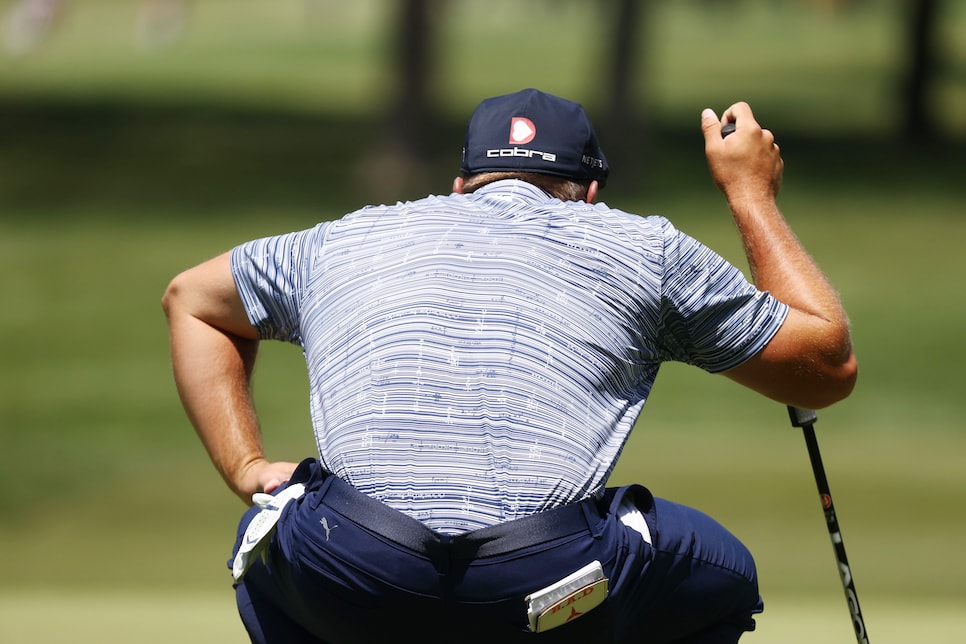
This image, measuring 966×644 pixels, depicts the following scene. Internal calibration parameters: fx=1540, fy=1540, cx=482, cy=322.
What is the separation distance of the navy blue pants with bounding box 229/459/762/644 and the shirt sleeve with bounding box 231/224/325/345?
0.30m

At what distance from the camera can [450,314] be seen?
2.49 m

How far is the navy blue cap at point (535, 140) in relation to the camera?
9.08ft

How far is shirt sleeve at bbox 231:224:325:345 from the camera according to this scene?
8.96ft

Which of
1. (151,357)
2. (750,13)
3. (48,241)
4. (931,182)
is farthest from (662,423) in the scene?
(750,13)

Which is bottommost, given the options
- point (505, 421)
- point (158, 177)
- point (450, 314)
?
point (505, 421)

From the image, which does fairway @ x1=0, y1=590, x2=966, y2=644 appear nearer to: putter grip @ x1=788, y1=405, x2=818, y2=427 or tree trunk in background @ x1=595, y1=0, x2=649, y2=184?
putter grip @ x1=788, y1=405, x2=818, y2=427

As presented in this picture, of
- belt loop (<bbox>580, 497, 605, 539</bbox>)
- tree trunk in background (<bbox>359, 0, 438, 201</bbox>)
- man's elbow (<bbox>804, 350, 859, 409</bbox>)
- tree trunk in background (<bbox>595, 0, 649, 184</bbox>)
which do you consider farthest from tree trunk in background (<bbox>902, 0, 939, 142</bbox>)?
belt loop (<bbox>580, 497, 605, 539</bbox>)

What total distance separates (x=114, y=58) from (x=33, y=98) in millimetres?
1285

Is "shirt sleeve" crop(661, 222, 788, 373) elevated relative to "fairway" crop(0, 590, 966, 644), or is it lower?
elevated

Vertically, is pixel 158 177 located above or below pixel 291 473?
above

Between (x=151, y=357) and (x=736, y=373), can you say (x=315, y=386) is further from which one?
(x=151, y=357)

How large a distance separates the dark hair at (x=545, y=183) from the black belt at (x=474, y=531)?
2.09 ft

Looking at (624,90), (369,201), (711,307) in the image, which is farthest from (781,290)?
(369,201)

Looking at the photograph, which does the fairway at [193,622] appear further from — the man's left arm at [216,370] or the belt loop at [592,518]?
the belt loop at [592,518]
